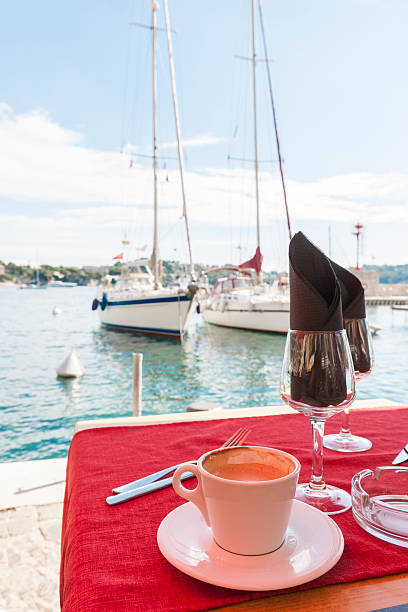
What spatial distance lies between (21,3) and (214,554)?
2069cm

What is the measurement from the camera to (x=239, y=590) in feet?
1.40

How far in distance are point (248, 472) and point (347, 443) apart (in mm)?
448

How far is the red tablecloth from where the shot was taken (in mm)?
432

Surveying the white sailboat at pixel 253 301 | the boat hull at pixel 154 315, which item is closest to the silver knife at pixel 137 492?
the boat hull at pixel 154 315

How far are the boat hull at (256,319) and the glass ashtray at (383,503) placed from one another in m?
16.6

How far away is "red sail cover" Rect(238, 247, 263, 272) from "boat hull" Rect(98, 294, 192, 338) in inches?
131

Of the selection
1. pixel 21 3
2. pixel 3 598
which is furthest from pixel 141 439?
pixel 21 3

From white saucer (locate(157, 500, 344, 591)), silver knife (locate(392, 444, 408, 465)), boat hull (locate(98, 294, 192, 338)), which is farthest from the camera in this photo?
boat hull (locate(98, 294, 192, 338))

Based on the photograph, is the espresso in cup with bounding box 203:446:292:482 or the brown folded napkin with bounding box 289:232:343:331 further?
the brown folded napkin with bounding box 289:232:343:331

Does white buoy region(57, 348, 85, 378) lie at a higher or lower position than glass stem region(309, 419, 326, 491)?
lower

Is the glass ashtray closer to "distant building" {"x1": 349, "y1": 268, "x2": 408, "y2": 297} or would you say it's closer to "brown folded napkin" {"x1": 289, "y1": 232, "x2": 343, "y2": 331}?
"brown folded napkin" {"x1": 289, "y1": 232, "x2": 343, "y2": 331}

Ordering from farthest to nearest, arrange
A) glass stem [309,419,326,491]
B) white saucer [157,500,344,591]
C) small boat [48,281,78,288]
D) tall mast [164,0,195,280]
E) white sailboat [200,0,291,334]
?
1. small boat [48,281,78,288]
2. white sailboat [200,0,291,334]
3. tall mast [164,0,195,280]
4. glass stem [309,419,326,491]
5. white saucer [157,500,344,591]

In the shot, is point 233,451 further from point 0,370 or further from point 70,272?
point 70,272

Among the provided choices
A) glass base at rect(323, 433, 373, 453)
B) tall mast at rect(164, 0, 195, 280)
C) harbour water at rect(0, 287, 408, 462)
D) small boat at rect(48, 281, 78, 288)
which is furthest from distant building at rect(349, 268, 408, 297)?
small boat at rect(48, 281, 78, 288)
